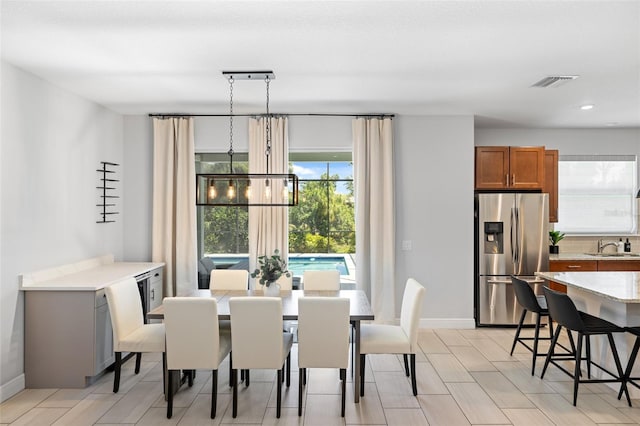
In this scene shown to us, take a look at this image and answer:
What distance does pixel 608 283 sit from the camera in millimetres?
3955

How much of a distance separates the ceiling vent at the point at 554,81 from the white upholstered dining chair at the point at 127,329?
3.90 meters

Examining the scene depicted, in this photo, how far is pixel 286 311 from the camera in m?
3.66

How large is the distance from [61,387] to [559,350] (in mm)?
4716

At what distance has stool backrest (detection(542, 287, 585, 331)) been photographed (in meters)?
3.51

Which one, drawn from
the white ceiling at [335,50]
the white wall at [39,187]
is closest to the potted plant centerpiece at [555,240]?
the white ceiling at [335,50]

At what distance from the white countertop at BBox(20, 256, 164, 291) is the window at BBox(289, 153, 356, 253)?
1.70 m

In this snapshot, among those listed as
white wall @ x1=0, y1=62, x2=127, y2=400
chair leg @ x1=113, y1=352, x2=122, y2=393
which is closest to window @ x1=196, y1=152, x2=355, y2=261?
white wall @ x1=0, y1=62, x2=127, y2=400

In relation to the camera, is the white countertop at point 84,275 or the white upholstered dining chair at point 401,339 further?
the white countertop at point 84,275

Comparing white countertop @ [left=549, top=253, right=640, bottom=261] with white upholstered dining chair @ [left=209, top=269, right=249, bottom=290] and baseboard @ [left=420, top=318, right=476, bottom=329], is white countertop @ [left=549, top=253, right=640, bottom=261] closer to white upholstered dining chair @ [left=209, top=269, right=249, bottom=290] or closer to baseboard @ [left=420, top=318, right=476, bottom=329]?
baseboard @ [left=420, top=318, right=476, bottom=329]

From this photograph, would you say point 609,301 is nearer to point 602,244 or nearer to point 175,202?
point 602,244

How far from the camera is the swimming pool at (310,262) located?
5852 mm

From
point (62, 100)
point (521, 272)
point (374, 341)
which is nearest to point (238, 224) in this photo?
point (62, 100)

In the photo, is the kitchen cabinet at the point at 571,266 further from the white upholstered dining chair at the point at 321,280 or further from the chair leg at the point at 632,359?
the white upholstered dining chair at the point at 321,280

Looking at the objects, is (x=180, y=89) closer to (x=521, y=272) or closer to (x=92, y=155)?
(x=92, y=155)
